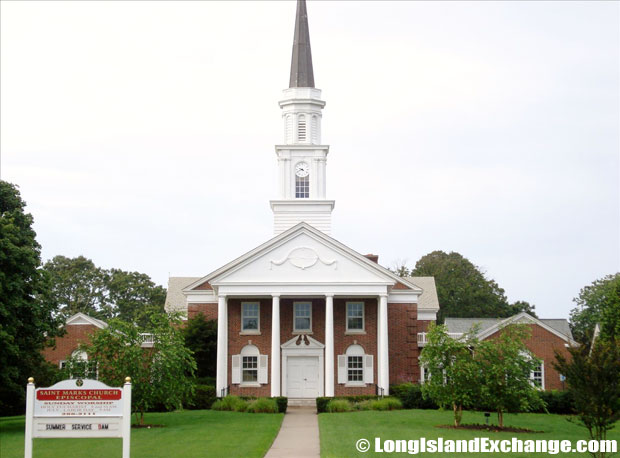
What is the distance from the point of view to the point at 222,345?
45250 mm

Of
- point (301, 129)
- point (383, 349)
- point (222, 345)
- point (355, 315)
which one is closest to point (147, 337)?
point (222, 345)

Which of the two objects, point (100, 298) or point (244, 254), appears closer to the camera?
point (244, 254)

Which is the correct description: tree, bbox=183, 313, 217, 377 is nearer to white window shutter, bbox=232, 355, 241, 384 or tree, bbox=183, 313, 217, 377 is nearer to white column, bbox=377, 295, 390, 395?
white window shutter, bbox=232, 355, 241, 384

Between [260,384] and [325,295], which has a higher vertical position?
[325,295]

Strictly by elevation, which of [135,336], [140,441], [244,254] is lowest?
[140,441]

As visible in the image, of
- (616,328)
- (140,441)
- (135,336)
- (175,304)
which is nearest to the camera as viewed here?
(140,441)

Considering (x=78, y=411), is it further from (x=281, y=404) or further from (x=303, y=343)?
(x=303, y=343)

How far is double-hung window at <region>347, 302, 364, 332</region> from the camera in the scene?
48188 mm

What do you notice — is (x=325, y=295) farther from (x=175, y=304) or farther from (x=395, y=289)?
(x=175, y=304)

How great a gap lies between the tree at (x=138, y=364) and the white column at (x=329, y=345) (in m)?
11.9

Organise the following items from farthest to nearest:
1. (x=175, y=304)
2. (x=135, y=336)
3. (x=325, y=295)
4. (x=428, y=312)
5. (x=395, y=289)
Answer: (x=175, y=304)
(x=428, y=312)
(x=395, y=289)
(x=325, y=295)
(x=135, y=336)

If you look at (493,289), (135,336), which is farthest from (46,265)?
(135,336)

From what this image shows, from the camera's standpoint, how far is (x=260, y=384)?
155ft

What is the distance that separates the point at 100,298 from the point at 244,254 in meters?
53.7
